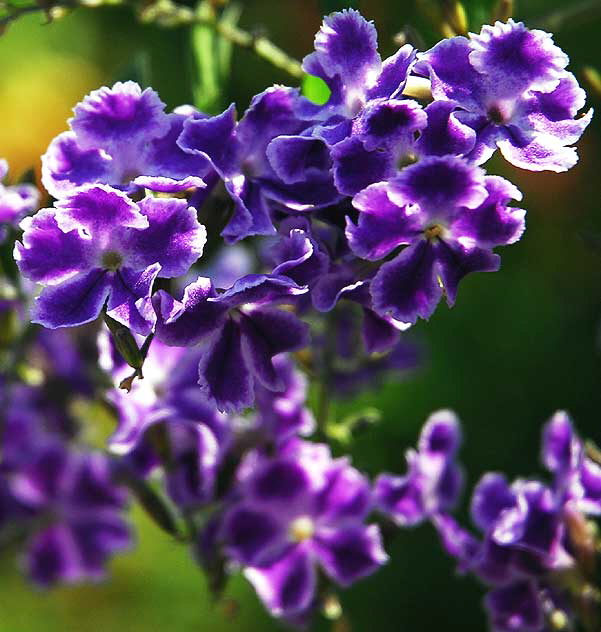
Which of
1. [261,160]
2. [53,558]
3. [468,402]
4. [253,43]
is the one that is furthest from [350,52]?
[468,402]

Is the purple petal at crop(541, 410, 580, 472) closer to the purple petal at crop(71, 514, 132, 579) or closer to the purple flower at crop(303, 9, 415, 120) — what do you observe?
the purple flower at crop(303, 9, 415, 120)

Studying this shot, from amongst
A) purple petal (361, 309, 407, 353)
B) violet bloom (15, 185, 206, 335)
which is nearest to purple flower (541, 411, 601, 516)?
purple petal (361, 309, 407, 353)

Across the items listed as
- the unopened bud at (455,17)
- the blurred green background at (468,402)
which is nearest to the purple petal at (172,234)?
the unopened bud at (455,17)

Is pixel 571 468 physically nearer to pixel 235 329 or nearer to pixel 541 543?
pixel 541 543

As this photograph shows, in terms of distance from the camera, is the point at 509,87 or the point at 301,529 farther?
the point at 301,529

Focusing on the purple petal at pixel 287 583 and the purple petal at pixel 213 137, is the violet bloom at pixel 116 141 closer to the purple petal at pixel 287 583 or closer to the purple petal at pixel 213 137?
the purple petal at pixel 213 137

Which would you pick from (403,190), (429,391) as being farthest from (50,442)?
(429,391)
